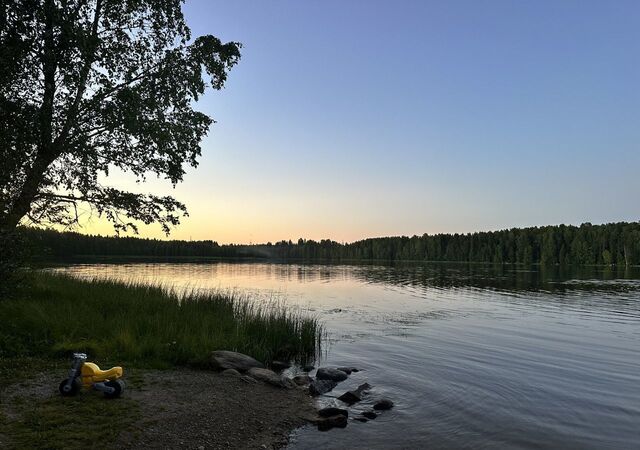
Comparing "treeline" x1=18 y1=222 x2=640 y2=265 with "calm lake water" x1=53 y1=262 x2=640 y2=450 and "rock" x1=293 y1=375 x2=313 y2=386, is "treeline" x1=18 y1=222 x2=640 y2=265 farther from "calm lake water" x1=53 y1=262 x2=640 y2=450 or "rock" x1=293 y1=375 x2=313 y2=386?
"rock" x1=293 y1=375 x2=313 y2=386

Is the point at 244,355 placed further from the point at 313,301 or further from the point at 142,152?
the point at 313,301

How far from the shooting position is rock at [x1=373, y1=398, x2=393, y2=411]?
36.8 feet

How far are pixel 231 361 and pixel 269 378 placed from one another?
4.76ft

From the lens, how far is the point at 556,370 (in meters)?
15.7

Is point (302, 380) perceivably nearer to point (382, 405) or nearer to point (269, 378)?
point (269, 378)

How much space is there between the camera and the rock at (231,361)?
12.8m

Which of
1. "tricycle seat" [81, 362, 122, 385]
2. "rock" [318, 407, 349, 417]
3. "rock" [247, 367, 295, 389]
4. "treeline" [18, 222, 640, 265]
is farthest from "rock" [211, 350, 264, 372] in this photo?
"treeline" [18, 222, 640, 265]

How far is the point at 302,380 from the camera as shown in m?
13.4

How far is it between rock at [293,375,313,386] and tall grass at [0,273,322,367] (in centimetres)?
193

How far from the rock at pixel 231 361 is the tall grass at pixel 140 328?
343 mm

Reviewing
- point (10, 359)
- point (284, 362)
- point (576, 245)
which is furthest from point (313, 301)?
point (576, 245)

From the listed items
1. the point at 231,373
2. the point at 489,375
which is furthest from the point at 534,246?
the point at 231,373

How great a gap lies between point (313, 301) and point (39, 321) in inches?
998

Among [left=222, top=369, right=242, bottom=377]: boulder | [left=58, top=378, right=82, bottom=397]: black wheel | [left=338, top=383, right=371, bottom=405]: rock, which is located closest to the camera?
[left=58, top=378, right=82, bottom=397]: black wheel
